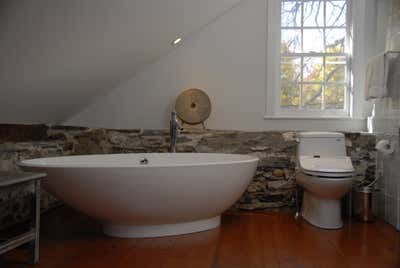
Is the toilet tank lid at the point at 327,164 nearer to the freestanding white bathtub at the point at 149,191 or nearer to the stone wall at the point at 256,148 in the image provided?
the stone wall at the point at 256,148

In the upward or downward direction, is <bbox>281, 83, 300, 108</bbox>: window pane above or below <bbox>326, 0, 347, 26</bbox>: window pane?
below

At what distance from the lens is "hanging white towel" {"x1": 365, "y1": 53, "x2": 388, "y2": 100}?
123 inches

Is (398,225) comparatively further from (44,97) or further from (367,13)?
(44,97)

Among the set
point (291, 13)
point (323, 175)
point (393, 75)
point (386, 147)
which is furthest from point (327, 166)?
point (291, 13)

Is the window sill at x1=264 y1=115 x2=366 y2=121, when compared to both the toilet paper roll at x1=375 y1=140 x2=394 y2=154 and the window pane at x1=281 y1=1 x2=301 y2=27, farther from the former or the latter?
the window pane at x1=281 y1=1 x2=301 y2=27

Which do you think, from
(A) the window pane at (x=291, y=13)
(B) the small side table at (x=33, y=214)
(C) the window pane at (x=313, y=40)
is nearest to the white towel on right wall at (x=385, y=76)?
(C) the window pane at (x=313, y=40)

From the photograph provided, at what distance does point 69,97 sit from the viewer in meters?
3.39

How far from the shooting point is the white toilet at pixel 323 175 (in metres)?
2.92

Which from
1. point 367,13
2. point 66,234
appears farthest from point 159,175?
point 367,13

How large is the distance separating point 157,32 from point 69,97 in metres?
1.08

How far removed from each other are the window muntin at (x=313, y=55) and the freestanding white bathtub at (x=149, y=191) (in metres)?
1.51

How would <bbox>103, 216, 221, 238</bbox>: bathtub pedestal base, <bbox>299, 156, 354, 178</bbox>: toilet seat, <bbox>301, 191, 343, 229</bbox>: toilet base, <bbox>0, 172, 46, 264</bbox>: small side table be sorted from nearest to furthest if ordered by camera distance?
1. <bbox>0, 172, 46, 264</bbox>: small side table
2. <bbox>103, 216, 221, 238</bbox>: bathtub pedestal base
3. <bbox>299, 156, 354, 178</bbox>: toilet seat
4. <bbox>301, 191, 343, 229</bbox>: toilet base

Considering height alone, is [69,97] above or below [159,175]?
above

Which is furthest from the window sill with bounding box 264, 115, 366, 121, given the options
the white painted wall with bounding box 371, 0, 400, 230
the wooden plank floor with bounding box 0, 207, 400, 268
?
the wooden plank floor with bounding box 0, 207, 400, 268
